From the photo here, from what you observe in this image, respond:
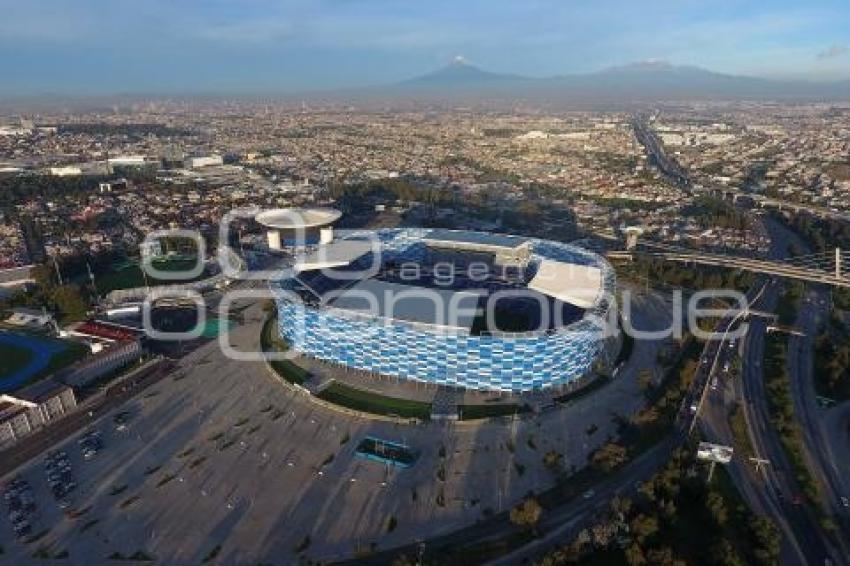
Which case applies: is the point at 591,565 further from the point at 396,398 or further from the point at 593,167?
the point at 593,167

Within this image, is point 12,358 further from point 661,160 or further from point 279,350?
point 661,160

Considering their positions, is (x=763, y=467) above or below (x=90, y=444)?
above

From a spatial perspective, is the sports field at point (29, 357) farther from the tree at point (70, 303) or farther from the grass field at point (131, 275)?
the grass field at point (131, 275)

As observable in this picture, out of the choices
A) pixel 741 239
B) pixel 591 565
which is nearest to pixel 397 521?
pixel 591 565

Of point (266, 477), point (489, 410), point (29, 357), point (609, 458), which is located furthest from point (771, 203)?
point (29, 357)

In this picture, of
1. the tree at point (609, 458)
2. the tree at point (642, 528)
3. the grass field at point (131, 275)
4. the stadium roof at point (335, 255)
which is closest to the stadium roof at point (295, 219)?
the grass field at point (131, 275)

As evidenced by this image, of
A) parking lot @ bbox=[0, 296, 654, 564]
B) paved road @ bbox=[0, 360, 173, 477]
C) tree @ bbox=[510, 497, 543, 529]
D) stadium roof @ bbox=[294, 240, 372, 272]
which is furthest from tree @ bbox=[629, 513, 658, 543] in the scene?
paved road @ bbox=[0, 360, 173, 477]

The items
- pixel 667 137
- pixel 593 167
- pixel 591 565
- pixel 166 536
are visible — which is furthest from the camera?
pixel 667 137
